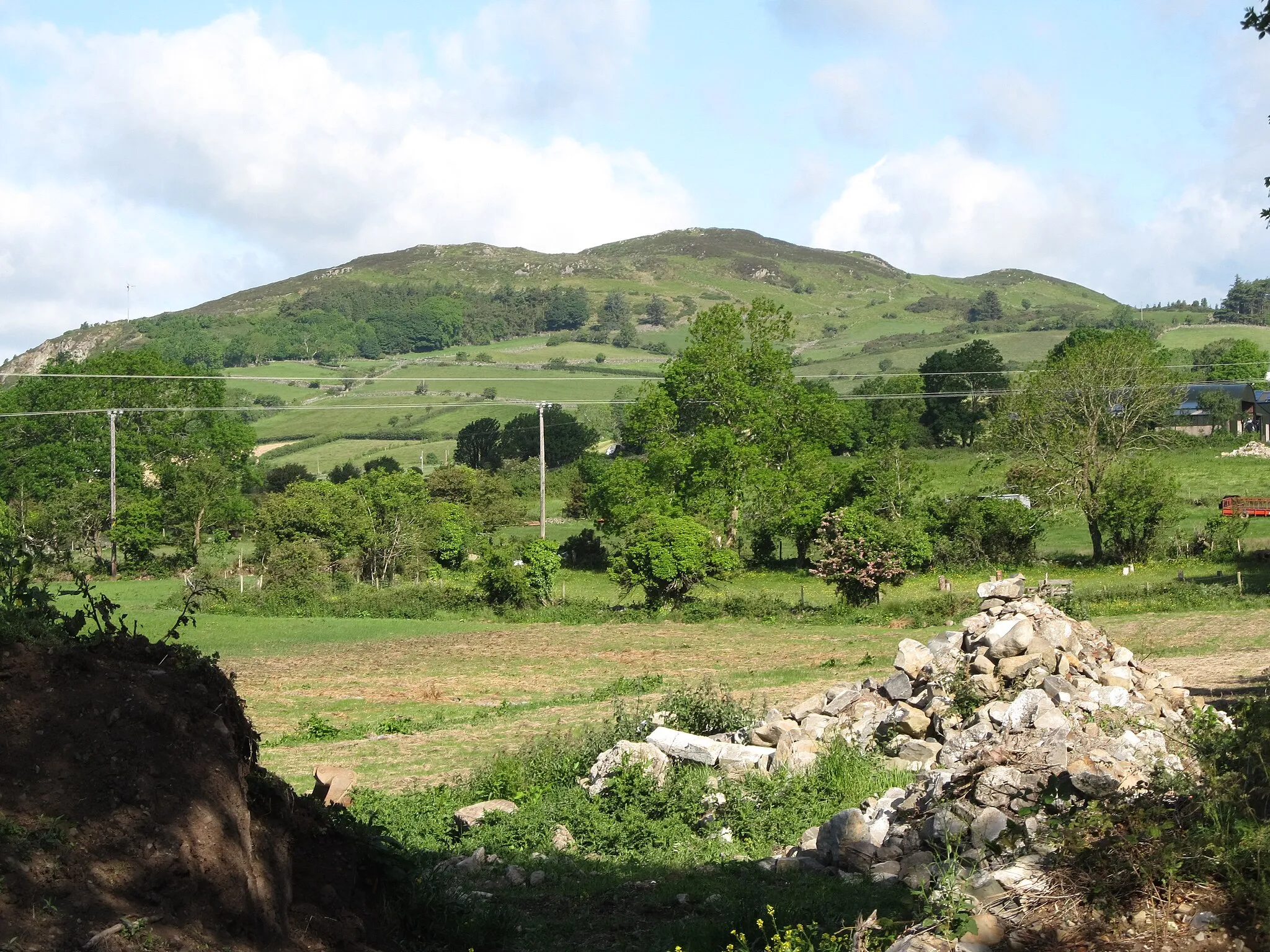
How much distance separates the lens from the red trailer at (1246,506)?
5397 cm

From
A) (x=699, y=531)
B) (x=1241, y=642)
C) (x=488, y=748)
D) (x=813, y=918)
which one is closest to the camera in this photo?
(x=813, y=918)

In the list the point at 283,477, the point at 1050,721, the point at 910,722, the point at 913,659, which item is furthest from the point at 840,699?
the point at 283,477

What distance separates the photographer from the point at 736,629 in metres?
37.3

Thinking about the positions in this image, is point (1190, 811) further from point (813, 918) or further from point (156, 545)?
point (156, 545)

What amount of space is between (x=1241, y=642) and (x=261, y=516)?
140ft

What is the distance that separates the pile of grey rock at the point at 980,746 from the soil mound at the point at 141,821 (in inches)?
149

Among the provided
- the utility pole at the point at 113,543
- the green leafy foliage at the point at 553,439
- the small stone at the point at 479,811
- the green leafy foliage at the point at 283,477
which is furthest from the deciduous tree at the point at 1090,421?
the green leafy foliage at the point at 283,477

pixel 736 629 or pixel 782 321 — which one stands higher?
pixel 782 321

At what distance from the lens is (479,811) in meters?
13.6

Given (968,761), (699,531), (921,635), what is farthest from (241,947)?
(699,531)

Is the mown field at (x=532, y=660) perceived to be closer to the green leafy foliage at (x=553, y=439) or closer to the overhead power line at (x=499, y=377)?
the overhead power line at (x=499, y=377)

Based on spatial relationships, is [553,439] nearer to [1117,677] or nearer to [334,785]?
[1117,677]

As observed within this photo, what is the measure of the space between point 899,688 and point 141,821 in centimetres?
1258

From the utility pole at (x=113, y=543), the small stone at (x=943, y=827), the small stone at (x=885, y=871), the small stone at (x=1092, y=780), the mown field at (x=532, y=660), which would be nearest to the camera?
the small stone at (x=1092, y=780)
